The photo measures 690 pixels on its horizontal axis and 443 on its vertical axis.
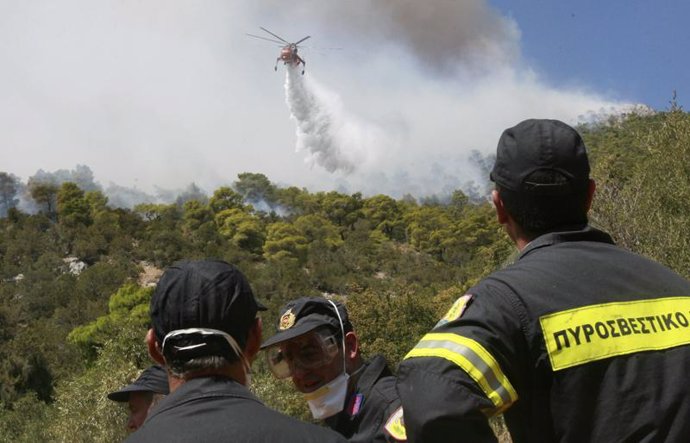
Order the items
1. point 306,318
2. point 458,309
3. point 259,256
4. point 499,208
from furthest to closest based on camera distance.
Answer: point 259,256 < point 306,318 < point 499,208 < point 458,309

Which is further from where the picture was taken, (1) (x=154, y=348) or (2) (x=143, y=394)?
(2) (x=143, y=394)

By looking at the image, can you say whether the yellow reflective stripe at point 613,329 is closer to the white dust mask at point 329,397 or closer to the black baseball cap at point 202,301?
→ the black baseball cap at point 202,301

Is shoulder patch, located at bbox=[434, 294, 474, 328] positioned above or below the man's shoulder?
above

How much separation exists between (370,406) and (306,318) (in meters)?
0.56

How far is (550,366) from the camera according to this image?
210 centimetres

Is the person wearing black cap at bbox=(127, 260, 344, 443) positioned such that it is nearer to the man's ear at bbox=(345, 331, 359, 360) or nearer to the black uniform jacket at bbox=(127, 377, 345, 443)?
the black uniform jacket at bbox=(127, 377, 345, 443)

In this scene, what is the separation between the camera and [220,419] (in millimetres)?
2170

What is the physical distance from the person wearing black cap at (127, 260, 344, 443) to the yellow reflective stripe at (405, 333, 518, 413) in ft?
1.30

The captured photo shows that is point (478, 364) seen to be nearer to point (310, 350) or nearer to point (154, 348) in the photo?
point (154, 348)

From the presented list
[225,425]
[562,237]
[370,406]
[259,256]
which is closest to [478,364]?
[562,237]

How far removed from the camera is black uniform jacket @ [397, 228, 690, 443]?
6.60 feet

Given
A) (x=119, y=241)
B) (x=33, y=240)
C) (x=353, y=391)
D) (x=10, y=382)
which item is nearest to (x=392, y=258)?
(x=119, y=241)

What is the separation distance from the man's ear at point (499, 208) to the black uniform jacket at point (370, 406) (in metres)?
1.37

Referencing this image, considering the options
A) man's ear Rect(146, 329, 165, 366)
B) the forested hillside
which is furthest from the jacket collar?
the forested hillside
